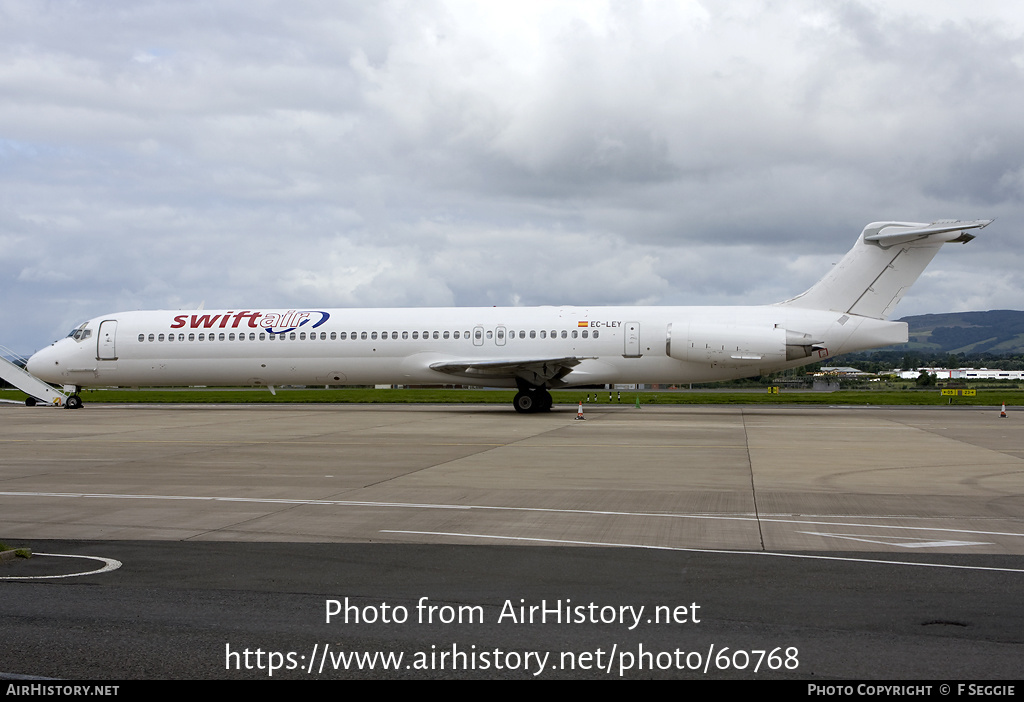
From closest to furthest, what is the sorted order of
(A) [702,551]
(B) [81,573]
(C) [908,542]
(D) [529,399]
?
(B) [81,573] < (A) [702,551] < (C) [908,542] < (D) [529,399]

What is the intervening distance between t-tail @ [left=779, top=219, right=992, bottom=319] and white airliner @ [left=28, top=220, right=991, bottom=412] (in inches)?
1.4

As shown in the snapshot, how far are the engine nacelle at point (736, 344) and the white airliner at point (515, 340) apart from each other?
0.05m

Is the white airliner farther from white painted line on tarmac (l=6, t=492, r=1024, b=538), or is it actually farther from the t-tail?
white painted line on tarmac (l=6, t=492, r=1024, b=538)

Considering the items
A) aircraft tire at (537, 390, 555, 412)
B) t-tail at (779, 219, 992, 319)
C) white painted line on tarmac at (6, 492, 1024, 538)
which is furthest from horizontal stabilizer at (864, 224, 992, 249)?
white painted line on tarmac at (6, 492, 1024, 538)

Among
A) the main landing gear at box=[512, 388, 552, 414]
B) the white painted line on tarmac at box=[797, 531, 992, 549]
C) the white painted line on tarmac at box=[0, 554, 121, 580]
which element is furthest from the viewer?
the main landing gear at box=[512, 388, 552, 414]

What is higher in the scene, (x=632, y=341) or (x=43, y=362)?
(x=632, y=341)

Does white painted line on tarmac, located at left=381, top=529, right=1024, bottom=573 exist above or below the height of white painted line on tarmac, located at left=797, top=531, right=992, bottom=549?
above

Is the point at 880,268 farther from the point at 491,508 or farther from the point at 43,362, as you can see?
the point at 43,362

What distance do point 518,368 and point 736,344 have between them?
283 inches

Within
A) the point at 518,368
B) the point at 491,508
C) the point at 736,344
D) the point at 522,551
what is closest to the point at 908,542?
the point at 522,551

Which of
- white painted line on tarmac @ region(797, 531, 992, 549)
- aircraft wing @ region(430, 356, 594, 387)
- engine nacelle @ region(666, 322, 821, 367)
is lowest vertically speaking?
white painted line on tarmac @ region(797, 531, 992, 549)

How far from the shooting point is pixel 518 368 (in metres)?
31.3

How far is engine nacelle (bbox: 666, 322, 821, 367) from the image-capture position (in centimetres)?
3006

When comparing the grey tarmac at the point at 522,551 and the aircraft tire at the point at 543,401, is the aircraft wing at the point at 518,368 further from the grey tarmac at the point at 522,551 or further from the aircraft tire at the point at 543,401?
the grey tarmac at the point at 522,551
